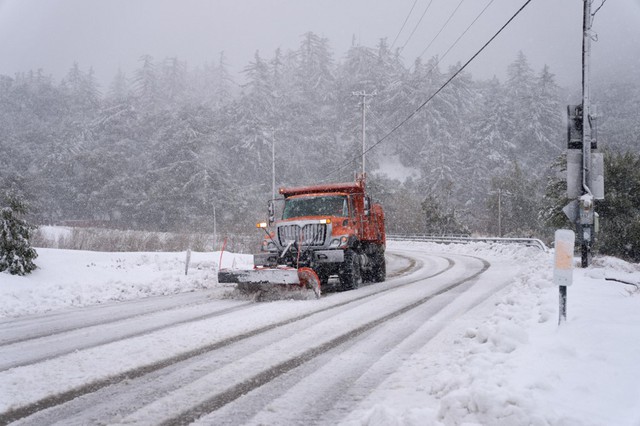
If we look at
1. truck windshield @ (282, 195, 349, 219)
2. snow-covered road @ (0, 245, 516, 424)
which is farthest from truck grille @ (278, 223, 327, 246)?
snow-covered road @ (0, 245, 516, 424)

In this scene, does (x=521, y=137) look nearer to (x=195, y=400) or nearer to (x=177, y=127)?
(x=177, y=127)

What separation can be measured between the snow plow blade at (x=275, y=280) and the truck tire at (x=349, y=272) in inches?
56.9

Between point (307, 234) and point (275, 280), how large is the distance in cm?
211

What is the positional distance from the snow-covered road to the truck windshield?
11.0ft

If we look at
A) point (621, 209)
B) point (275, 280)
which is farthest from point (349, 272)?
point (621, 209)

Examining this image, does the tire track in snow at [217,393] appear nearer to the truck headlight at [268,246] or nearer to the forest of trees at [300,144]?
the truck headlight at [268,246]

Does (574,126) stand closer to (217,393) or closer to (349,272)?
(349,272)

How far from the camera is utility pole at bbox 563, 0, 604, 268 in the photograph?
11688 mm

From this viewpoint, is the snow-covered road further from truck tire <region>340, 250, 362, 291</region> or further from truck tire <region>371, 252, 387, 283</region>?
truck tire <region>371, 252, 387, 283</region>

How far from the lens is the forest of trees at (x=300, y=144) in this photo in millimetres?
55562

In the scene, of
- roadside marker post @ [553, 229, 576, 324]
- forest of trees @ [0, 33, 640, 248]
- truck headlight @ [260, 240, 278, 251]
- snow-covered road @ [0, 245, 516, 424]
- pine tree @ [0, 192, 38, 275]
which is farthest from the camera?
forest of trees @ [0, 33, 640, 248]

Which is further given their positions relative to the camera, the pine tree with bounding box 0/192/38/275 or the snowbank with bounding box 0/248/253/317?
the pine tree with bounding box 0/192/38/275

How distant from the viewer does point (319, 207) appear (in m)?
12.3

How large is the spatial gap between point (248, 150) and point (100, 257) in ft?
166
